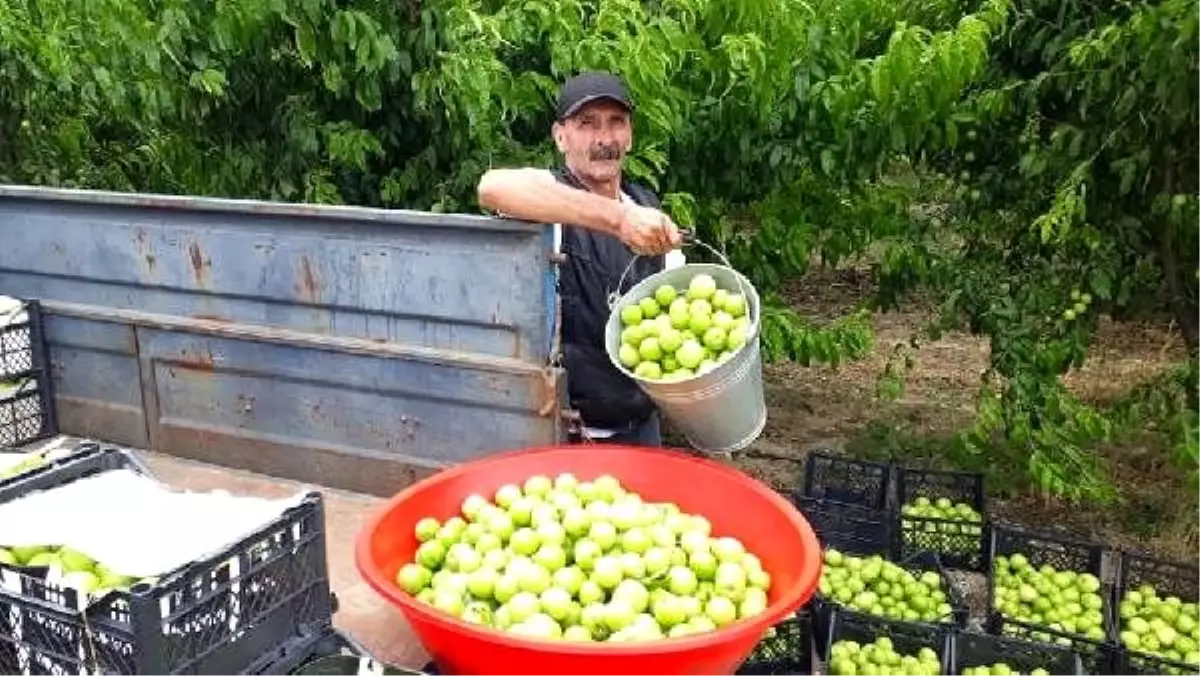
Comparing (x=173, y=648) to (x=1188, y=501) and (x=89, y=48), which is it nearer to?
(x=89, y=48)

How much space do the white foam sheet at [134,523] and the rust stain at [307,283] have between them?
97 centimetres

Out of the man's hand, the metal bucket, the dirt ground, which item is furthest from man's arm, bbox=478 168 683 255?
the dirt ground

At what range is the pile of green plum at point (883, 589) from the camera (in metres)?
4.31

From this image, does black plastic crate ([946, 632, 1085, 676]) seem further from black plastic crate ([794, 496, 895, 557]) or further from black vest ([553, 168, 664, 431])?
black vest ([553, 168, 664, 431])

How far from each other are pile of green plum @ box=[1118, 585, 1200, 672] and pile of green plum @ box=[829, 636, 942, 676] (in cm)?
87

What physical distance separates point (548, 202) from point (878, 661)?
2.21 m

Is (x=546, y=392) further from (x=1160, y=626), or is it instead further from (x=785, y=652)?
(x=1160, y=626)

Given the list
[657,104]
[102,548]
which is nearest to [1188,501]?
[657,104]

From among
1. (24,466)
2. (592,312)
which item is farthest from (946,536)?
(24,466)

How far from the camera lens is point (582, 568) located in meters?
2.51

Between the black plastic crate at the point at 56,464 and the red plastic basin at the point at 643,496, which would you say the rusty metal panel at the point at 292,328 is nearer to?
the red plastic basin at the point at 643,496

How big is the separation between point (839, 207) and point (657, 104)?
1.47 meters

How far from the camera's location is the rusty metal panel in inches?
126

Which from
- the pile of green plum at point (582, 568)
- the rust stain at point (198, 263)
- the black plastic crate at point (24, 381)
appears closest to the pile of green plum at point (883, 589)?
the pile of green plum at point (582, 568)
